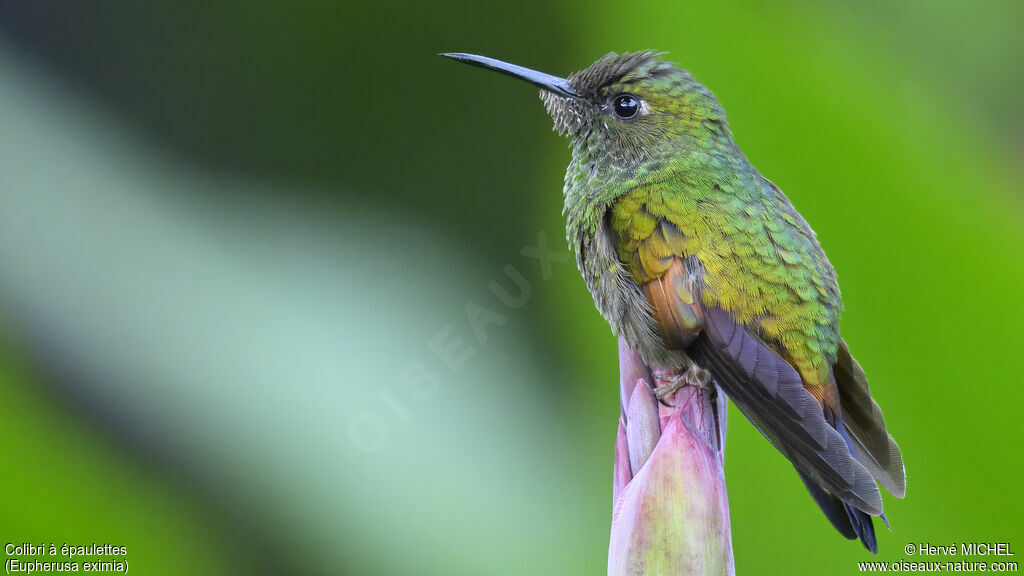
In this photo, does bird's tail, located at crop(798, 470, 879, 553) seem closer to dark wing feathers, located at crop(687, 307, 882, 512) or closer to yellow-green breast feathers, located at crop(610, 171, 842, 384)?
dark wing feathers, located at crop(687, 307, 882, 512)

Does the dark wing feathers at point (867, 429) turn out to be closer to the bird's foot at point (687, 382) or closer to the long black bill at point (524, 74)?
the bird's foot at point (687, 382)

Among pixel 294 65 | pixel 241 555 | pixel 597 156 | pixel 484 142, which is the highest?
pixel 294 65

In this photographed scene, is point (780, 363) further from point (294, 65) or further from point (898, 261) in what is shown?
point (294, 65)

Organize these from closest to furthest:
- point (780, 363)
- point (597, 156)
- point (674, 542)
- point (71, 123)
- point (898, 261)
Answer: point (674, 542), point (780, 363), point (597, 156), point (898, 261), point (71, 123)

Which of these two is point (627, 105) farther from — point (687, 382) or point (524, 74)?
point (687, 382)

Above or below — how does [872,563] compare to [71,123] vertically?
below

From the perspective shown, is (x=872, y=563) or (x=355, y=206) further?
(x=355, y=206)

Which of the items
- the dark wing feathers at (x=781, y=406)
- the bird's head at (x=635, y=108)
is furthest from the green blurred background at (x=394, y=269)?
the dark wing feathers at (x=781, y=406)

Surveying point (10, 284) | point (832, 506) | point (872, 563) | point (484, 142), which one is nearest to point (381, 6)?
point (484, 142)
